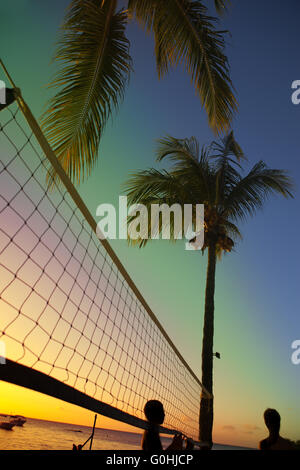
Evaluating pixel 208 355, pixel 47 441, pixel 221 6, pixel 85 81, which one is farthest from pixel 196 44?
pixel 47 441

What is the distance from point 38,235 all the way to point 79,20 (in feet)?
14.2

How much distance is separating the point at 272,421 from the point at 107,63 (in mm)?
5350

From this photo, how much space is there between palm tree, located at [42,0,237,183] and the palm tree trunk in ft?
12.6

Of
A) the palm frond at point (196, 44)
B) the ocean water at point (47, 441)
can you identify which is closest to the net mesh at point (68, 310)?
the palm frond at point (196, 44)

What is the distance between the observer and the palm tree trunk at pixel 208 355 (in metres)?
6.51

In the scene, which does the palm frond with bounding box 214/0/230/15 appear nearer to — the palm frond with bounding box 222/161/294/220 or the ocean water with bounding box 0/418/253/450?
the palm frond with bounding box 222/161/294/220

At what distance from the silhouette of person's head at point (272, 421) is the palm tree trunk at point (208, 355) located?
4.41 m

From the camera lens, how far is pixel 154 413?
2111mm

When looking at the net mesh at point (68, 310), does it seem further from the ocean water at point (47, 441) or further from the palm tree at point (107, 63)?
the ocean water at point (47, 441)

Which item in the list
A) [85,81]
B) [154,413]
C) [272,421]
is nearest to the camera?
[154,413]

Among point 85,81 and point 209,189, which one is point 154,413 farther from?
point 209,189

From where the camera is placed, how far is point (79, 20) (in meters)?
5.15

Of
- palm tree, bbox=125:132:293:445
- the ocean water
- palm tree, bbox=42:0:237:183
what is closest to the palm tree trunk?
palm tree, bbox=125:132:293:445
